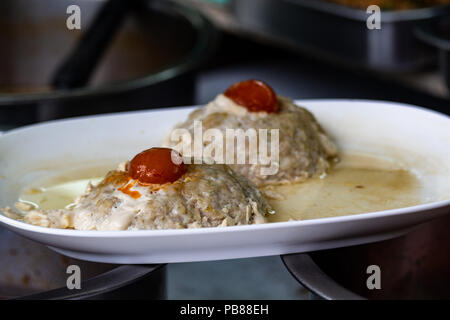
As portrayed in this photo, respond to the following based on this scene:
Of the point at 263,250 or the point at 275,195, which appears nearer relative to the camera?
the point at 263,250

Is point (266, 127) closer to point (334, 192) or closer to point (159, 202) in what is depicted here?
point (334, 192)

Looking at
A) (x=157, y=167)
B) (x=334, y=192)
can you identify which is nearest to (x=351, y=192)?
(x=334, y=192)

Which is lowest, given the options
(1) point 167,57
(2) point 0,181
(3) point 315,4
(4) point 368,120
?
(2) point 0,181

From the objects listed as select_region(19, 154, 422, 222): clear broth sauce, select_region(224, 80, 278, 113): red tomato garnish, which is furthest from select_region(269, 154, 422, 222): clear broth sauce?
select_region(224, 80, 278, 113): red tomato garnish

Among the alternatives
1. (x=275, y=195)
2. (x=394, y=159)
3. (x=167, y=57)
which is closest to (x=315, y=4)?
(x=167, y=57)

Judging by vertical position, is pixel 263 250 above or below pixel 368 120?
below

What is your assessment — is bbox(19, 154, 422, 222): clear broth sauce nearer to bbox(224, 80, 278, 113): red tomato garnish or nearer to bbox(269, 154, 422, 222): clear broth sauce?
bbox(269, 154, 422, 222): clear broth sauce

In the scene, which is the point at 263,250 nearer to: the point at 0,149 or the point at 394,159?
the point at 394,159

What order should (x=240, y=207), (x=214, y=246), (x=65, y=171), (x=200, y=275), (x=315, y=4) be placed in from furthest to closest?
(x=315, y=4), (x=200, y=275), (x=65, y=171), (x=240, y=207), (x=214, y=246)
